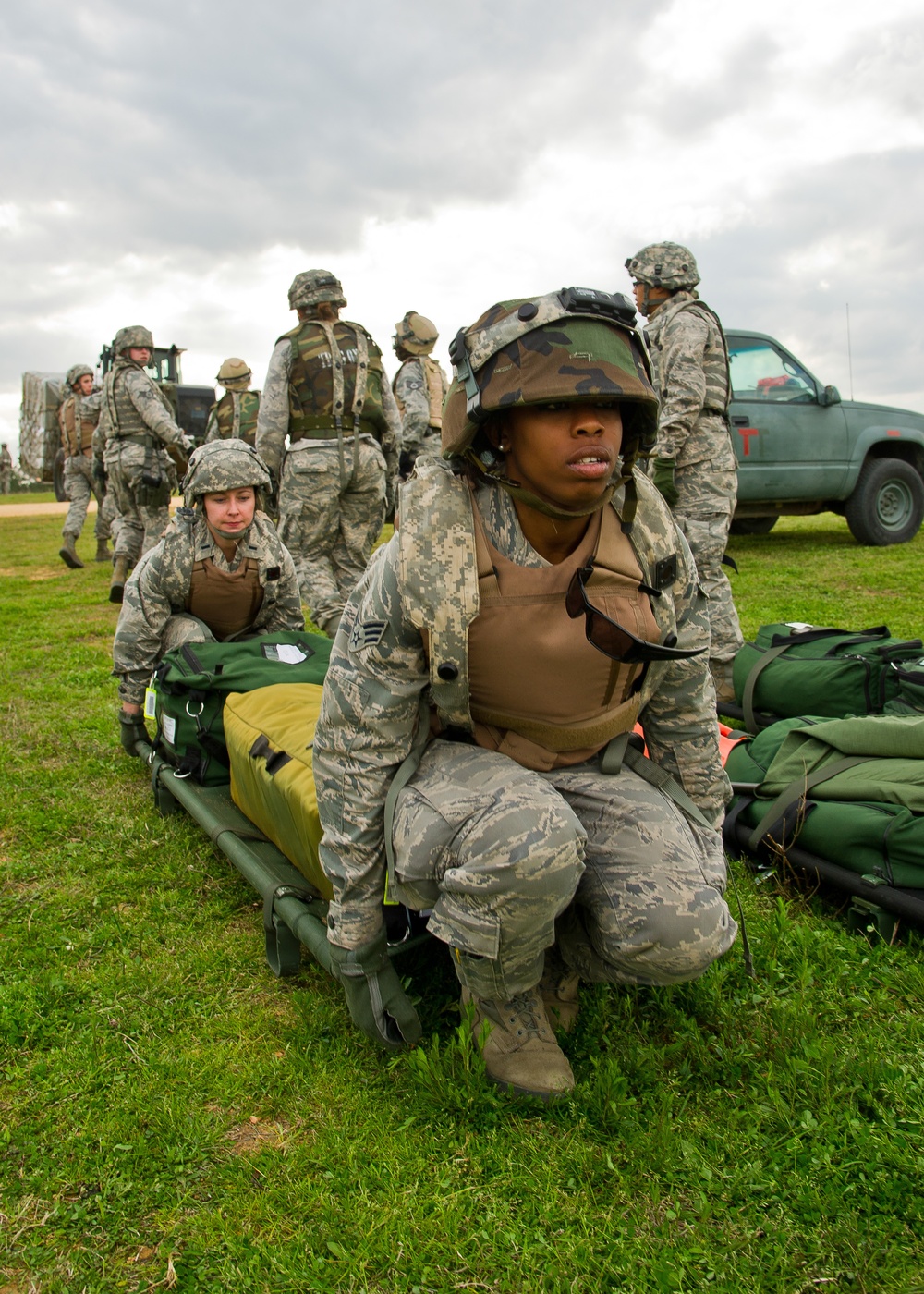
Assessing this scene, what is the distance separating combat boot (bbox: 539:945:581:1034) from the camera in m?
2.37

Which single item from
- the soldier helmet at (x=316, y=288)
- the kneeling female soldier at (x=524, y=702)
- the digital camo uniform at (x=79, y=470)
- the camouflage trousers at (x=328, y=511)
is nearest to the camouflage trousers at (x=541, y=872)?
the kneeling female soldier at (x=524, y=702)

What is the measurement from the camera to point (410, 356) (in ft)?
29.5

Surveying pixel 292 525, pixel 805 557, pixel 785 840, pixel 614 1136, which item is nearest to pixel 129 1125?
pixel 614 1136

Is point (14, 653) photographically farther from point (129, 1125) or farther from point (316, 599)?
point (129, 1125)

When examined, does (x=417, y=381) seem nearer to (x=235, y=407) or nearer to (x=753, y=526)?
(x=235, y=407)

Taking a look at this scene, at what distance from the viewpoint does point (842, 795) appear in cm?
297

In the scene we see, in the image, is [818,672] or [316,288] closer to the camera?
[818,672]

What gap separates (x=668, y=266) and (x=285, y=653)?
3.21 m

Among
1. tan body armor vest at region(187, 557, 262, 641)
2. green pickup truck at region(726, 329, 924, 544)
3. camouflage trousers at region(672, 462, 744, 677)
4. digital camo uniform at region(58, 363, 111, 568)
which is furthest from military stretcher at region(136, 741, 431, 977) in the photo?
digital camo uniform at region(58, 363, 111, 568)

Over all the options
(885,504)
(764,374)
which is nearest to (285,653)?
(764,374)

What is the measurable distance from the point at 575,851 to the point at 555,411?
89 cm

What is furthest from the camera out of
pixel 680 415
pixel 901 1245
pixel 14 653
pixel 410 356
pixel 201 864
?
pixel 410 356

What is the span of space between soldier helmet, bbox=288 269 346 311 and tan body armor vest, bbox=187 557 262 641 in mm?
2871

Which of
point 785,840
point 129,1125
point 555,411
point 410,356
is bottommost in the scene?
point 129,1125
